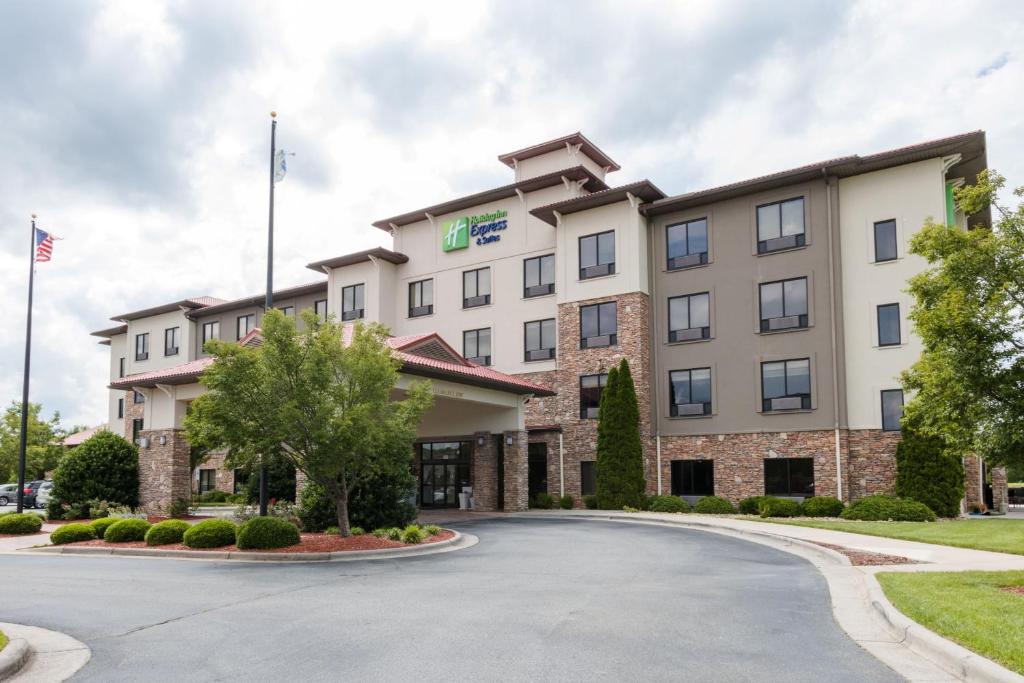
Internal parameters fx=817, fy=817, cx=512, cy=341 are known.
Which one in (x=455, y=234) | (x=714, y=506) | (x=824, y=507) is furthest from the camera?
(x=455, y=234)

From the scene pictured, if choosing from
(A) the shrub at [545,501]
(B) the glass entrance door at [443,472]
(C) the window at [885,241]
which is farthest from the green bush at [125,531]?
(C) the window at [885,241]

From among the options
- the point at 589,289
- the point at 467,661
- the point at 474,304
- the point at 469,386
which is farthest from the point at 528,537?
the point at 474,304

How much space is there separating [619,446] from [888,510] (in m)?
9.81

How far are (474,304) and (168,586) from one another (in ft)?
88.4

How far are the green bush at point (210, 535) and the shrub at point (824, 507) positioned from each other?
19.0 metres

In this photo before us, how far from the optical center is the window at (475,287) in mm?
38594

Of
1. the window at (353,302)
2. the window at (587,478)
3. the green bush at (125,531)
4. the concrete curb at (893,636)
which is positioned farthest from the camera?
the window at (353,302)

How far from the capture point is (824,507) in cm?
2738

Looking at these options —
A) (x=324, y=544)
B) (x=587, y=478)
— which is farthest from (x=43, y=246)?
(x=587, y=478)

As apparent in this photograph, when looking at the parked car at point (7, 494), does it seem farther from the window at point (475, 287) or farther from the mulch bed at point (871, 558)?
the mulch bed at point (871, 558)

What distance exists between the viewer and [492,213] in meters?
38.8

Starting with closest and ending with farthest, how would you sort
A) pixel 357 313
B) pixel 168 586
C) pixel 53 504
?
pixel 168 586 → pixel 53 504 → pixel 357 313

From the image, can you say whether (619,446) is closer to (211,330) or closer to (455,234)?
(455,234)

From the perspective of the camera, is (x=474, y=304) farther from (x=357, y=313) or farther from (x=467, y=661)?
(x=467, y=661)
